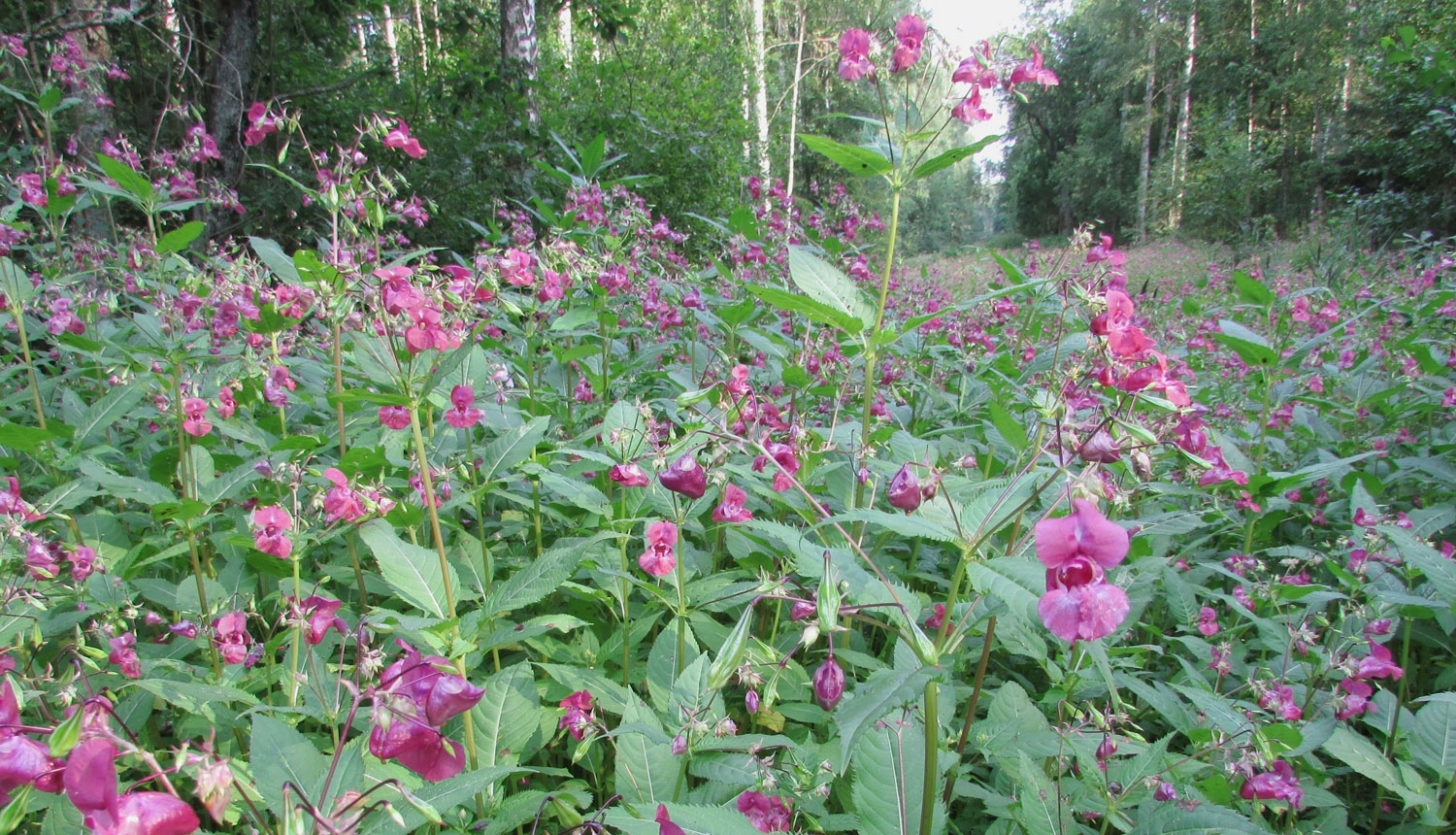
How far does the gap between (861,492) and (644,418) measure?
2.21 feet

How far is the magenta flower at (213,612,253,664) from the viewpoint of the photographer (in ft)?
6.01

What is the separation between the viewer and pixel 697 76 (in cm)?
1470

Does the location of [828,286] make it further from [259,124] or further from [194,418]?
[259,124]

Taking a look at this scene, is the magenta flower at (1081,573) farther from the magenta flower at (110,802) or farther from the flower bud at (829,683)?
the magenta flower at (110,802)

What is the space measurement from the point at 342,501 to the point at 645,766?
0.91 metres

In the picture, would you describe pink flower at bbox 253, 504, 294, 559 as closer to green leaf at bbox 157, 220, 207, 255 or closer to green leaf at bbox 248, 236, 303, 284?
green leaf at bbox 248, 236, 303, 284

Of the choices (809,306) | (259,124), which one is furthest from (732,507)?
(259,124)

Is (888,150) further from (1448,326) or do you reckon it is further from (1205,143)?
(1205,143)

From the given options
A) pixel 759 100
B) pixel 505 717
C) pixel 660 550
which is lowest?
pixel 505 717

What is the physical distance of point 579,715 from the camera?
177 cm

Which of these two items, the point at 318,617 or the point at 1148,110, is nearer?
the point at 318,617

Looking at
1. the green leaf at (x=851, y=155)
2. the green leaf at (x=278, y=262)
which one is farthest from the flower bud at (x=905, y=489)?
the green leaf at (x=278, y=262)

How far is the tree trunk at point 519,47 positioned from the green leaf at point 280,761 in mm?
8321

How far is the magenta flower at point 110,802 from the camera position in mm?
790
